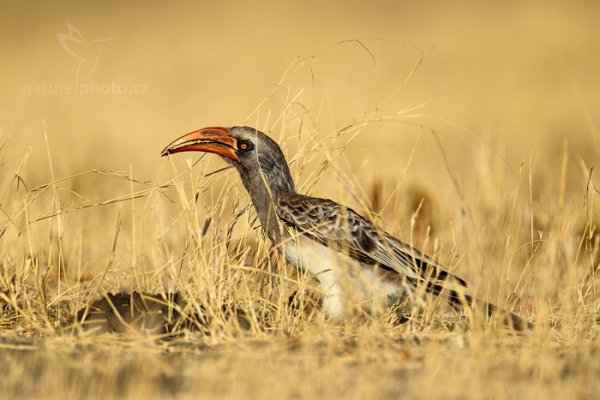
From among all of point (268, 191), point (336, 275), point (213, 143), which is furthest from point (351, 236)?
point (213, 143)

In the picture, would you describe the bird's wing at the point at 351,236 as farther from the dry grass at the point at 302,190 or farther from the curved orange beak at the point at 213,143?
the curved orange beak at the point at 213,143

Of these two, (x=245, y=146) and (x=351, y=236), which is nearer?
(x=351, y=236)

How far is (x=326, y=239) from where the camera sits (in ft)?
21.0

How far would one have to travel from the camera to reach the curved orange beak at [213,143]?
255 inches

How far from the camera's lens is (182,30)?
23.9 meters

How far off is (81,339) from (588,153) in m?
8.69

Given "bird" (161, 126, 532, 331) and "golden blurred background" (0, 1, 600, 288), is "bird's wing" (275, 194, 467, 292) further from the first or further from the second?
"golden blurred background" (0, 1, 600, 288)

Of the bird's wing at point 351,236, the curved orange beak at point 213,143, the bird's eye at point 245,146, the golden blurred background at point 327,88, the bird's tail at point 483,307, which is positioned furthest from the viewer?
the golden blurred background at point 327,88

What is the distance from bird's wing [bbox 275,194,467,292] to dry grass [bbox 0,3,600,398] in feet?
0.94

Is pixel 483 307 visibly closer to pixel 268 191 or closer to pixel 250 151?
pixel 268 191

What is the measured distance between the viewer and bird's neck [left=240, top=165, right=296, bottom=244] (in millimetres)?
6535

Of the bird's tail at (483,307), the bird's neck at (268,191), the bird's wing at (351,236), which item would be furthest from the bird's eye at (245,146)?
the bird's tail at (483,307)

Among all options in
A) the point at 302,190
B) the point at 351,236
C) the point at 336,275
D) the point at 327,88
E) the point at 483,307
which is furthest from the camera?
the point at 327,88

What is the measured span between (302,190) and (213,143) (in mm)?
874
